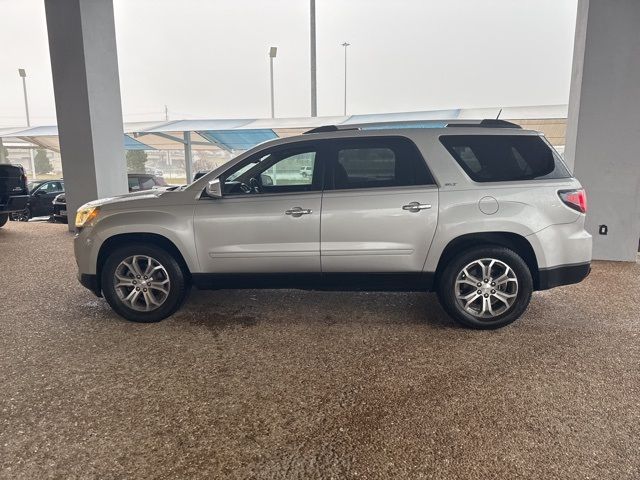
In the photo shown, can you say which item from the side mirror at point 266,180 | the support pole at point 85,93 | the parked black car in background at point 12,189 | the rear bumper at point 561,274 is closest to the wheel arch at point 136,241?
the side mirror at point 266,180

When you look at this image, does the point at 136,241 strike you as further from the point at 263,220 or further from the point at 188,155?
the point at 188,155

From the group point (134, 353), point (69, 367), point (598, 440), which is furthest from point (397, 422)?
point (69, 367)

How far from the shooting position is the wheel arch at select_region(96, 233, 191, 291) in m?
4.10

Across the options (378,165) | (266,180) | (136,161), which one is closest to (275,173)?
(266,180)

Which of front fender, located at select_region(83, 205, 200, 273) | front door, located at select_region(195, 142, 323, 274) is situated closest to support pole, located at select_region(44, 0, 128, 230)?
front fender, located at select_region(83, 205, 200, 273)

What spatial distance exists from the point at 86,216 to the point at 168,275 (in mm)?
1016

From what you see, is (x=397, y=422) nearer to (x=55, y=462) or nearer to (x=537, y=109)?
(x=55, y=462)

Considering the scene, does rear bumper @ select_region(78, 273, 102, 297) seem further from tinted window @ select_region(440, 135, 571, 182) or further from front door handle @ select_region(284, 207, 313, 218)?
tinted window @ select_region(440, 135, 571, 182)

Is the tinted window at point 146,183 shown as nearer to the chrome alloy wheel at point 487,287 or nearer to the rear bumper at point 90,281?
the rear bumper at point 90,281

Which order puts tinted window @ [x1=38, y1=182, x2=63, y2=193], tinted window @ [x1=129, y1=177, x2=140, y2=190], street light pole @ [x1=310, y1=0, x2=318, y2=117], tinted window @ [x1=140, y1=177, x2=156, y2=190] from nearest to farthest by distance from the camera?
1. tinted window @ [x1=129, y1=177, x2=140, y2=190]
2. tinted window @ [x1=140, y1=177, x2=156, y2=190]
3. tinted window @ [x1=38, y1=182, x2=63, y2=193]
4. street light pole @ [x1=310, y1=0, x2=318, y2=117]

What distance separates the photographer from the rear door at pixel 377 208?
12.5 ft

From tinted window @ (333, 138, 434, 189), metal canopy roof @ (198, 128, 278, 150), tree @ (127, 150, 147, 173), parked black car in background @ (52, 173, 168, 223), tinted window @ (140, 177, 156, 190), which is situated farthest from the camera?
tree @ (127, 150, 147, 173)

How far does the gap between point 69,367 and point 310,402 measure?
188 cm

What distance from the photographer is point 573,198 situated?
12.3ft
